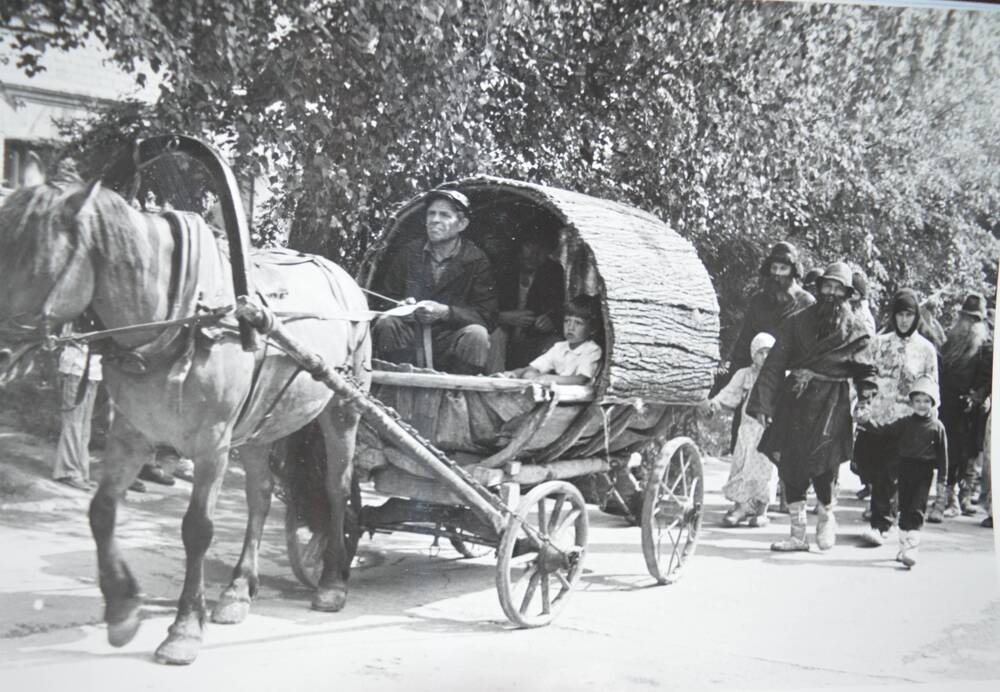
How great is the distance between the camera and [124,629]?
9.43ft

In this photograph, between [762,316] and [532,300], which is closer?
[532,300]

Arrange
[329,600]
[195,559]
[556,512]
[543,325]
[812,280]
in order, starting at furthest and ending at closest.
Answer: [812,280] < [543,325] < [556,512] < [329,600] < [195,559]

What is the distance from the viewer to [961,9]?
4.38m

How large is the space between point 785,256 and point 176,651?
275 cm

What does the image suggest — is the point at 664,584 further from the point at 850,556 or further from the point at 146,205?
the point at 146,205

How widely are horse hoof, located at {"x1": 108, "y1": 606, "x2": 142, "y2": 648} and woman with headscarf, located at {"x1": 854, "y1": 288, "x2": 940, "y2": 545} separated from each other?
118 inches

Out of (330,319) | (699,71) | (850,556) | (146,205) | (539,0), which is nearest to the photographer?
(146,205)

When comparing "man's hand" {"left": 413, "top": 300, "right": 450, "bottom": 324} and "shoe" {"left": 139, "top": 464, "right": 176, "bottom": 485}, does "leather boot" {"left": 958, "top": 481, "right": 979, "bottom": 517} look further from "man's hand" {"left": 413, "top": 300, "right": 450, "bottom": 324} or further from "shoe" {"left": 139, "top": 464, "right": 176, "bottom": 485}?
"shoe" {"left": 139, "top": 464, "right": 176, "bottom": 485}

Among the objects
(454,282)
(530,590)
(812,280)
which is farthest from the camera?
(812,280)

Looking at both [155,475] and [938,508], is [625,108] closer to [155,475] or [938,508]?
[155,475]

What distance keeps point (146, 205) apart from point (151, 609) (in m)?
1.15

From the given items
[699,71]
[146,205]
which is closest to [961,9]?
[699,71]

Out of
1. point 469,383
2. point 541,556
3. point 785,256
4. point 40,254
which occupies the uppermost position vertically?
point 785,256

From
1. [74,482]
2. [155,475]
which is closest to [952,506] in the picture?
[155,475]
